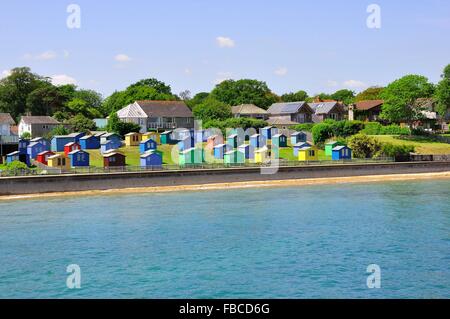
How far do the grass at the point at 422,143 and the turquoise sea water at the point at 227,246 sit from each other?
105 ft

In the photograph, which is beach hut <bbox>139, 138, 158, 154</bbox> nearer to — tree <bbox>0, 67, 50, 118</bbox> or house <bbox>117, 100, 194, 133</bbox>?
house <bbox>117, 100, 194, 133</bbox>

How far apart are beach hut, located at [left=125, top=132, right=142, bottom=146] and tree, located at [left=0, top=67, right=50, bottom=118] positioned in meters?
47.6

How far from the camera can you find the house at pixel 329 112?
11169cm

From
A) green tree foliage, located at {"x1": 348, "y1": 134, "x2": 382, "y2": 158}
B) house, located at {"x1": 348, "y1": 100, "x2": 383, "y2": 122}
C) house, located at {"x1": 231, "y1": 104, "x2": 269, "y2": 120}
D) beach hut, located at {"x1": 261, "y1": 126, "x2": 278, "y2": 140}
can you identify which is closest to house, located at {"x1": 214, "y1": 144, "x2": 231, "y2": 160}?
beach hut, located at {"x1": 261, "y1": 126, "x2": 278, "y2": 140}

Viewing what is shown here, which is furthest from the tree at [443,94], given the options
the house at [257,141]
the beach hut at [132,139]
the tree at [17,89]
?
the tree at [17,89]

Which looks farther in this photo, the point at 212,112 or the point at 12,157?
the point at 212,112

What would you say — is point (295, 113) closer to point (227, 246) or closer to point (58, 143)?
point (58, 143)

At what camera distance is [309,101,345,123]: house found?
112m

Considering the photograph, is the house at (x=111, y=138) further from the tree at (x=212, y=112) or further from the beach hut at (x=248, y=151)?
the tree at (x=212, y=112)

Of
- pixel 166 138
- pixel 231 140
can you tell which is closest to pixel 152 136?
pixel 166 138

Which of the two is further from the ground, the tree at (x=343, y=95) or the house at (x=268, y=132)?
the tree at (x=343, y=95)

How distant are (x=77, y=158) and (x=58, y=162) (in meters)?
2.10

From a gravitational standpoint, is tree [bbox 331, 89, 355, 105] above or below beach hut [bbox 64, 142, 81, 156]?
above

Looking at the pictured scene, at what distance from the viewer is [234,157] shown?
6562 centimetres
